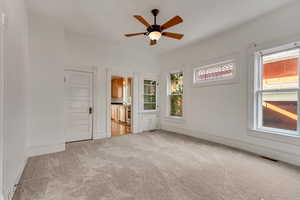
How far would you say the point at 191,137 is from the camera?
455cm

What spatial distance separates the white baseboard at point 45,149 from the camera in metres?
3.00

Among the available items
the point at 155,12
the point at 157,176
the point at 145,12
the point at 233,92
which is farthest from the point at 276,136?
the point at 145,12

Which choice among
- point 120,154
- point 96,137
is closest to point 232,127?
point 120,154

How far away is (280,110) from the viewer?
9.62 ft

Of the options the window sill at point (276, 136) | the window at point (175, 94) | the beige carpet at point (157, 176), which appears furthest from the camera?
the window at point (175, 94)

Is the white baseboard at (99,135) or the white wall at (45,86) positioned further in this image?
the white baseboard at (99,135)

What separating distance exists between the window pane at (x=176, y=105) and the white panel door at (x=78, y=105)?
2.85 m

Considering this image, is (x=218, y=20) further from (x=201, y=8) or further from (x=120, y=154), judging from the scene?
(x=120, y=154)

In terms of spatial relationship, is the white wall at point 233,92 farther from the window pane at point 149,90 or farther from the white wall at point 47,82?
the white wall at point 47,82

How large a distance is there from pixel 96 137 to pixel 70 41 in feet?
9.06

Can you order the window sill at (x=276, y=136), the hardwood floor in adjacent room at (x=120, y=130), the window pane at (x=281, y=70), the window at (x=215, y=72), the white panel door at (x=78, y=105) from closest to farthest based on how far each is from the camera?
the window sill at (x=276, y=136)
the window pane at (x=281, y=70)
the window at (x=215, y=72)
the white panel door at (x=78, y=105)
the hardwood floor in adjacent room at (x=120, y=130)

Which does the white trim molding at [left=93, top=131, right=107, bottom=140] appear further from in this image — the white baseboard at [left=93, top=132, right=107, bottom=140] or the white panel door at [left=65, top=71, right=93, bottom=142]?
the white panel door at [left=65, top=71, right=93, bottom=142]

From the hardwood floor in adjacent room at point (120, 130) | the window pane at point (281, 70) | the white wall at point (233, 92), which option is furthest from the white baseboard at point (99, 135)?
the window pane at point (281, 70)

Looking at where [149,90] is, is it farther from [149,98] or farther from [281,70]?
[281,70]
